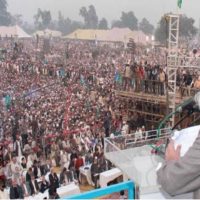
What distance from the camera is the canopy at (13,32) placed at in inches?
565

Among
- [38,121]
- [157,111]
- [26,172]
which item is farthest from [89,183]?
[157,111]

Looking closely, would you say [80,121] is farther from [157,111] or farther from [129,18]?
[129,18]

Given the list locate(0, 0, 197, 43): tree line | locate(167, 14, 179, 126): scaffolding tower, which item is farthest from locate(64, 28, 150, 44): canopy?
locate(167, 14, 179, 126): scaffolding tower

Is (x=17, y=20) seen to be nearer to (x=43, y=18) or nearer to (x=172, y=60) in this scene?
(x=43, y=18)

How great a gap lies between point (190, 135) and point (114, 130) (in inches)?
402

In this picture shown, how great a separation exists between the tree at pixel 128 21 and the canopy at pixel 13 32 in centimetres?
642

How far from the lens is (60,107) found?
1184cm

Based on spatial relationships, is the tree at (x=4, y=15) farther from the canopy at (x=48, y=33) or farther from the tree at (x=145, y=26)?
the tree at (x=145, y=26)

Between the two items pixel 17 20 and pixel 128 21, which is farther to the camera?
pixel 128 21

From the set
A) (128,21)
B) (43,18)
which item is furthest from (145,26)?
(43,18)

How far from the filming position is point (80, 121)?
11.4 m

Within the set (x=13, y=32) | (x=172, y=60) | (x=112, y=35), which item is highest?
(x=112, y=35)

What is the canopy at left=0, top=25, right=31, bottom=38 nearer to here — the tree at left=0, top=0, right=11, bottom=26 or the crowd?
the tree at left=0, top=0, right=11, bottom=26

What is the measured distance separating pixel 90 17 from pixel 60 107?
8.21 meters
